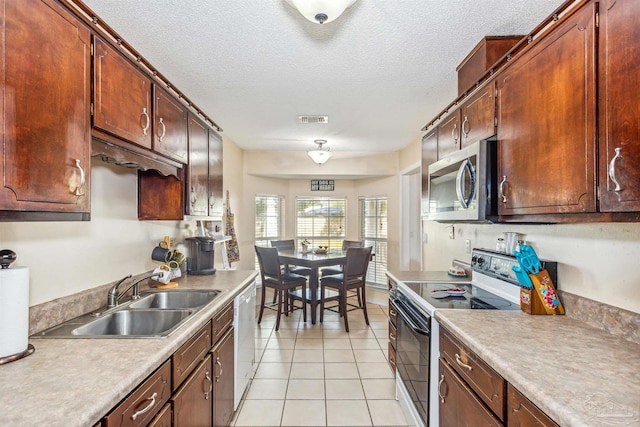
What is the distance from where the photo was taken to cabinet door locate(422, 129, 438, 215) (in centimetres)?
257

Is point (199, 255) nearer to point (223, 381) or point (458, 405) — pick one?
point (223, 381)

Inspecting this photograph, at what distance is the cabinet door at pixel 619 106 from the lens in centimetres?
96

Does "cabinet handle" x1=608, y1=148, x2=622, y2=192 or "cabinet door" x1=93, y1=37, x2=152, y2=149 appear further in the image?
"cabinet door" x1=93, y1=37, x2=152, y2=149

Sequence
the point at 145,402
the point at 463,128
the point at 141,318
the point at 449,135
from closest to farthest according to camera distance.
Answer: the point at 145,402 < the point at 141,318 < the point at 463,128 < the point at 449,135

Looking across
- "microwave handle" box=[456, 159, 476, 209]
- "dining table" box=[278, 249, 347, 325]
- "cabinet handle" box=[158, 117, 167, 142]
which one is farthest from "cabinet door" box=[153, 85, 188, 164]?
"dining table" box=[278, 249, 347, 325]

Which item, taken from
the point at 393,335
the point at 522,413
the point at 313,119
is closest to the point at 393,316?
the point at 393,335

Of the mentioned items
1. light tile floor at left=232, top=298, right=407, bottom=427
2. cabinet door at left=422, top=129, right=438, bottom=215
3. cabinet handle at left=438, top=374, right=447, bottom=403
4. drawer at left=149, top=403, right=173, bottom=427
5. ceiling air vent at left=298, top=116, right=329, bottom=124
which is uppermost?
ceiling air vent at left=298, top=116, right=329, bottom=124

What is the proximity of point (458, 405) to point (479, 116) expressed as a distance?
4.82 feet

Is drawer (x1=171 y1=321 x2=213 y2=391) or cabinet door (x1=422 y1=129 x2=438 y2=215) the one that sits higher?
cabinet door (x1=422 y1=129 x2=438 y2=215)

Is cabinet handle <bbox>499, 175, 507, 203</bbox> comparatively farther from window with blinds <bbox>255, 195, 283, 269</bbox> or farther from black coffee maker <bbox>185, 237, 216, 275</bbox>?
window with blinds <bbox>255, 195, 283, 269</bbox>

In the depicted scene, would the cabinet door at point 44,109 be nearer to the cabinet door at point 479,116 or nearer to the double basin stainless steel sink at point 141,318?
the double basin stainless steel sink at point 141,318

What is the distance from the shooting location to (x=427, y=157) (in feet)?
9.00

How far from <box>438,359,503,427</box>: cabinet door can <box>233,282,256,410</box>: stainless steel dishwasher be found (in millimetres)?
1307

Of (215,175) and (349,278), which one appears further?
(349,278)
